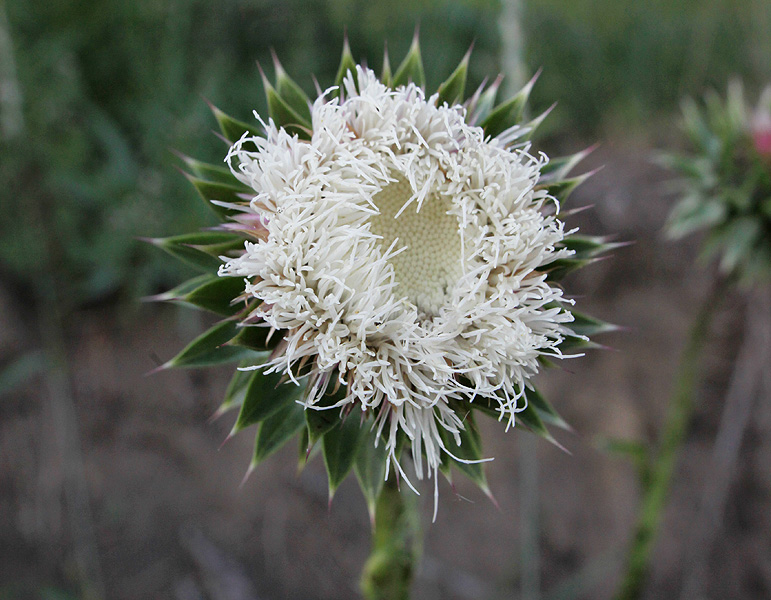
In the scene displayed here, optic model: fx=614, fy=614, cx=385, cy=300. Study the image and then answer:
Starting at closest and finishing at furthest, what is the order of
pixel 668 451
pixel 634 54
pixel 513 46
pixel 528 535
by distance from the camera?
1. pixel 513 46
2. pixel 668 451
3. pixel 528 535
4. pixel 634 54

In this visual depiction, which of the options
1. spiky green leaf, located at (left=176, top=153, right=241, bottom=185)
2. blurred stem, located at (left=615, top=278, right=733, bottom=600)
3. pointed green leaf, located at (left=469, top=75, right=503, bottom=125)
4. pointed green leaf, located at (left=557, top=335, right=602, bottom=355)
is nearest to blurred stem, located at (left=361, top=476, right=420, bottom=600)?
pointed green leaf, located at (left=557, top=335, right=602, bottom=355)

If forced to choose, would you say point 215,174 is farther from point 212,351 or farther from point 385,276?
point 385,276

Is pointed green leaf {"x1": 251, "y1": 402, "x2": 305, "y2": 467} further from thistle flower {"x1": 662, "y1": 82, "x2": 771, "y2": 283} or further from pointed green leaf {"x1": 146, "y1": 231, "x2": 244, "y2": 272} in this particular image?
thistle flower {"x1": 662, "y1": 82, "x2": 771, "y2": 283}

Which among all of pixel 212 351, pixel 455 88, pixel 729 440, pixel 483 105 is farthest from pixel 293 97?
pixel 729 440

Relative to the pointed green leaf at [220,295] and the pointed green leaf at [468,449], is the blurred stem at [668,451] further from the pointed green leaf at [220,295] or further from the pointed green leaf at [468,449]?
the pointed green leaf at [220,295]

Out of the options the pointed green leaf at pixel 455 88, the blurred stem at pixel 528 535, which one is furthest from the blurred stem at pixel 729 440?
the pointed green leaf at pixel 455 88

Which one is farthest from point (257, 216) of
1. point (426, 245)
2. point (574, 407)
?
point (574, 407)
